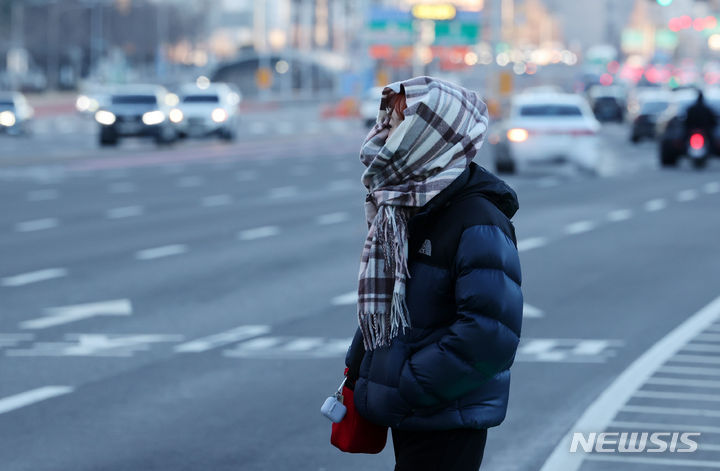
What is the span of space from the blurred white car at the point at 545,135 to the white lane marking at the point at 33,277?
16.7m

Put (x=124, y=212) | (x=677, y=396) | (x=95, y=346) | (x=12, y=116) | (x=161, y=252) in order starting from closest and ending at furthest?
(x=677, y=396), (x=95, y=346), (x=161, y=252), (x=124, y=212), (x=12, y=116)

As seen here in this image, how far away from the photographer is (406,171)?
4379 mm

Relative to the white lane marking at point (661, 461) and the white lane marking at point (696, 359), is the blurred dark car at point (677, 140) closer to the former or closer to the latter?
the white lane marking at point (696, 359)

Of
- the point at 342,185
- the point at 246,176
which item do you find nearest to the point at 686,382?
the point at 342,185

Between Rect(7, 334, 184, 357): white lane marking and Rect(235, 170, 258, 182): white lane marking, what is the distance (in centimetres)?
1929

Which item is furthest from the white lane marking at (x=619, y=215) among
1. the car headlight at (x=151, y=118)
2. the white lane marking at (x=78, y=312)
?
the car headlight at (x=151, y=118)

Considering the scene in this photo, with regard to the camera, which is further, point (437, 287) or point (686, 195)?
point (686, 195)

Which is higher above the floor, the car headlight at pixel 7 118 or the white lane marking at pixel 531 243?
the white lane marking at pixel 531 243

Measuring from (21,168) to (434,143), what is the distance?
99.8 feet

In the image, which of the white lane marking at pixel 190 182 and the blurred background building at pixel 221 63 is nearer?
the white lane marking at pixel 190 182

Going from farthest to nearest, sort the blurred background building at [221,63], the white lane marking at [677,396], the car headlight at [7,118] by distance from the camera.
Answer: the blurred background building at [221,63] → the car headlight at [7,118] → the white lane marking at [677,396]

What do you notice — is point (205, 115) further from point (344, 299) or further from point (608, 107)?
point (344, 299)

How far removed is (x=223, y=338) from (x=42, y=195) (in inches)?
614

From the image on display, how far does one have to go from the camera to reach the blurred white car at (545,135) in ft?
102
